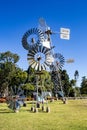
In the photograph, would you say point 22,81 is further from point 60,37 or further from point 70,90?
point 60,37

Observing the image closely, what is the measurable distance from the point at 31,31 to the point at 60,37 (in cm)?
638

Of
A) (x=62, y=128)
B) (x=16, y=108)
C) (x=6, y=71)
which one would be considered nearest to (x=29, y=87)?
(x=6, y=71)

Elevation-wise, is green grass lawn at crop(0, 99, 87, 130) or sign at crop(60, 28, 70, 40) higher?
sign at crop(60, 28, 70, 40)

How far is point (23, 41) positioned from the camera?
29906 mm

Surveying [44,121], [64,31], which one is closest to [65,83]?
[64,31]

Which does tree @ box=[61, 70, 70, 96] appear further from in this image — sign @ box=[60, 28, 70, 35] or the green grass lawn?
the green grass lawn

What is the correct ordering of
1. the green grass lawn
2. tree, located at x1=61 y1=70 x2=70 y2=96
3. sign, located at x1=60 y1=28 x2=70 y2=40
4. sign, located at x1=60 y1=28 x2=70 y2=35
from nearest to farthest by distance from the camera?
1. the green grass lawn
2. sign, located at x1=60 y1=28 x2=70 y2=40
3. sign, located at x1=60 y1=28 x2=70 y2=35
4. tree, located at x1=61 y1=70 x2=70 y2=96

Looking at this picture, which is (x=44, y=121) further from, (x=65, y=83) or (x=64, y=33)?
(x=65, y=83)

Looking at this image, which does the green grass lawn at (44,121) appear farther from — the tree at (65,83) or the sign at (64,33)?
the tree at (65,83)

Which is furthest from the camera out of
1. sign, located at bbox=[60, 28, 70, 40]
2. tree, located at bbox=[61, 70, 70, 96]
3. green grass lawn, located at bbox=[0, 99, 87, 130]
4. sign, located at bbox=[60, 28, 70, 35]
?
tree, located at bbox=[61, 70, 70, 96]

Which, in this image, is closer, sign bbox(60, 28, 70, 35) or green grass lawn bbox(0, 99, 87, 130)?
green grass lawn bbox(0, 99, 87, 130)

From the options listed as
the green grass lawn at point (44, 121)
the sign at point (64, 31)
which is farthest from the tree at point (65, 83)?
the green grass lawn at point (44, 121)

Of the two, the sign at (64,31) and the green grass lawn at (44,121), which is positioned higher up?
the sign at (64,31)

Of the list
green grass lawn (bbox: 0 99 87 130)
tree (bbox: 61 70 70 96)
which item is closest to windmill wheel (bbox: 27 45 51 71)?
green grass lawn (bbox: 0 99 87 130)
